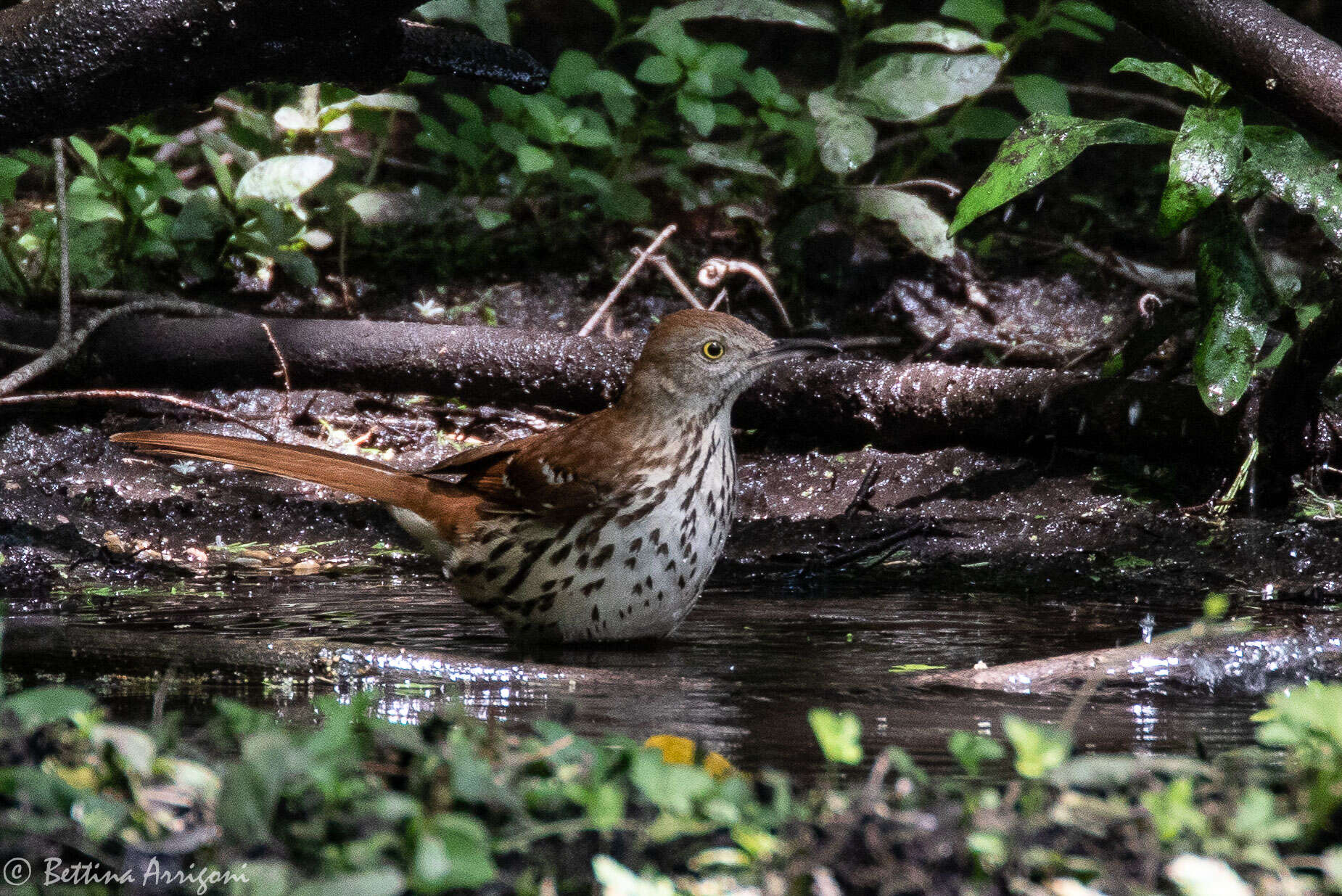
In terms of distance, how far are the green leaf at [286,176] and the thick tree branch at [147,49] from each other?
236 cm

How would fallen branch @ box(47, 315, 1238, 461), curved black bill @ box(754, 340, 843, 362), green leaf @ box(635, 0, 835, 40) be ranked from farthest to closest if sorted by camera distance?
green leaf @ box(635, 0, 835, 40) → fallen branch @ box(47, 315, 1238, 461) → curved black bill @ box(754, 340, 843, 362)

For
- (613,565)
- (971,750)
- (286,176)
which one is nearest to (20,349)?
(286,176)

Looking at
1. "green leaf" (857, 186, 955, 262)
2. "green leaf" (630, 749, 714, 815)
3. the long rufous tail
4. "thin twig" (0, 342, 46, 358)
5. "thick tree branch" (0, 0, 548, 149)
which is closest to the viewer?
"green leaf" (630, 749, 714, 815)

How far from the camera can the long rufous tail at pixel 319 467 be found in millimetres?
3918

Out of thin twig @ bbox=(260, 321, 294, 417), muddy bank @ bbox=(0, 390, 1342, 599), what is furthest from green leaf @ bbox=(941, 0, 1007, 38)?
thin twig @ bbox=(260, 321, 294, 417)

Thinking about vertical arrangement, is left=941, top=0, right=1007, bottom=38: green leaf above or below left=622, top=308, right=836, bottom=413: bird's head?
above

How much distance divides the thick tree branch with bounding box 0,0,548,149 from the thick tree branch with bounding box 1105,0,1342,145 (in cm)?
197

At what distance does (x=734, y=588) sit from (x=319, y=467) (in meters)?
1.35

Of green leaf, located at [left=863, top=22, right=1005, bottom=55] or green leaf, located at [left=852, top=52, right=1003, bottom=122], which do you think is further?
green leaf, located at [left=852, top=52, right=1003, bottom=122]

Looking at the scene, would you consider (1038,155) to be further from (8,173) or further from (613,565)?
(8,173)

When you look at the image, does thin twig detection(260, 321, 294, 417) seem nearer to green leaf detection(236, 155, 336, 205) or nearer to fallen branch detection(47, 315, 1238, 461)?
fallen branch detection(47, 315, 1238, 461)

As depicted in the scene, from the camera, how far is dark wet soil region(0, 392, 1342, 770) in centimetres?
279

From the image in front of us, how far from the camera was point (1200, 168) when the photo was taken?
3814 millimetres

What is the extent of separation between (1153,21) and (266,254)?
14.0 ft
